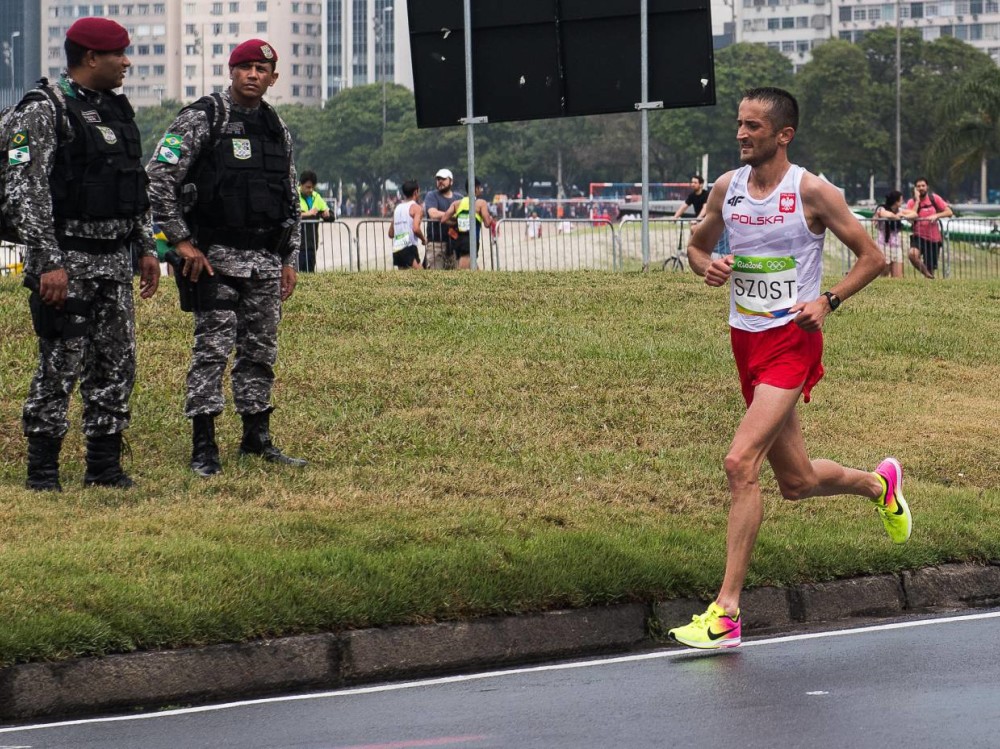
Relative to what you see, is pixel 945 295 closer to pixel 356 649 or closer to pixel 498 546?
pixel 498 546

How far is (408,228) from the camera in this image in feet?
73.3

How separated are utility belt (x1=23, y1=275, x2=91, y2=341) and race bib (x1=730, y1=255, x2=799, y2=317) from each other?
10.8 ft

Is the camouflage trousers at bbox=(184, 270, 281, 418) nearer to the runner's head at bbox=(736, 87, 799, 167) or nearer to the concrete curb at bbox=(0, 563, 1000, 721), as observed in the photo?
the concrete curb at bbox=(0, 563, 1000, 721)

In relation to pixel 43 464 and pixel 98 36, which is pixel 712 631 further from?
pixel 98 36

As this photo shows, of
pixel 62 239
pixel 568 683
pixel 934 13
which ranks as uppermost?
pixel 934 13

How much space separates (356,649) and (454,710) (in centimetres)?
95

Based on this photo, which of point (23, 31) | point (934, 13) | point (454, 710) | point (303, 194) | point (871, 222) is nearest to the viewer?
point (454, 710)

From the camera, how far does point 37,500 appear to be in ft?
28.4

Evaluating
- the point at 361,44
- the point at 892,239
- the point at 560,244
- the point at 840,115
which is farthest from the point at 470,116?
the point at 361,44

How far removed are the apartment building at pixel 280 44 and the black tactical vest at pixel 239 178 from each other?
17579 centimetres

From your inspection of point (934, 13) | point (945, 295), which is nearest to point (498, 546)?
point (945, 295)

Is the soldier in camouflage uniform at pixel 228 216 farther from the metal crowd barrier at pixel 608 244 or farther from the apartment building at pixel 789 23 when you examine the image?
the apartment building at pixel 789 23

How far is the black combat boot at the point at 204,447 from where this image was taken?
9461 millimetres

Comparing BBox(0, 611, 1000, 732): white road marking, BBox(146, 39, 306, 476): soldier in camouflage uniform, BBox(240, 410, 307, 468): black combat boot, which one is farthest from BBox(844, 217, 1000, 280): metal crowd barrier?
BBox(0, 611, 1000, 732): white road marking
